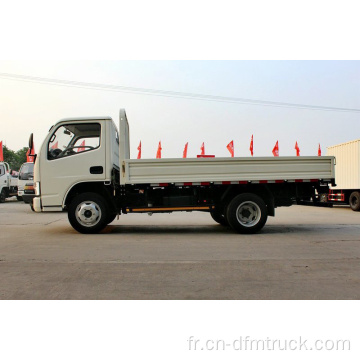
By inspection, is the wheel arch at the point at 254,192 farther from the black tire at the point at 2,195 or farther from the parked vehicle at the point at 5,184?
the parked vehicle at the point at 5,184

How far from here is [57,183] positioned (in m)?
8.84

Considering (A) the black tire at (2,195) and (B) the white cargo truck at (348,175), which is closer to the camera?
(B) the white cargo truck at (348,175)

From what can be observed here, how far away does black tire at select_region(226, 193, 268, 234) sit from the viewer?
892 cm

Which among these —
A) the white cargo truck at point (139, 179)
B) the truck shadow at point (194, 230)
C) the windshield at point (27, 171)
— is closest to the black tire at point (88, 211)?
the white cargo truck at point (139, 179)

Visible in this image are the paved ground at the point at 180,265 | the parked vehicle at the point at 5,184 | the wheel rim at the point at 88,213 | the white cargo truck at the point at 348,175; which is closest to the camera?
the paved ground at the point at 180,265

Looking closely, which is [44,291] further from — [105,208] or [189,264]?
[105,208]

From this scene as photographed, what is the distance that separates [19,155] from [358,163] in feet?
275

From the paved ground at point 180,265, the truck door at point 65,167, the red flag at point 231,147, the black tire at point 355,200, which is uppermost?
the red flag at point 231,147

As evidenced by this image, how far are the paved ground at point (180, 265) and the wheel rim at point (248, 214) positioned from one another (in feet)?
1.29

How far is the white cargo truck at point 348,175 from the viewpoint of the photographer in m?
16.5

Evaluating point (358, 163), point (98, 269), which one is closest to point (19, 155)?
point (358, 163)

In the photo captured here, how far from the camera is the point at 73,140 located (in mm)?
9109

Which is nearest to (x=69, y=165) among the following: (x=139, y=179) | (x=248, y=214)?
(x=139, y=179)

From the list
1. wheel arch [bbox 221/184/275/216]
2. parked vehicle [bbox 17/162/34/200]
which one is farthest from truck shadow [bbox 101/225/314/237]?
parked vehicle [bbox 17/162/34/200]
